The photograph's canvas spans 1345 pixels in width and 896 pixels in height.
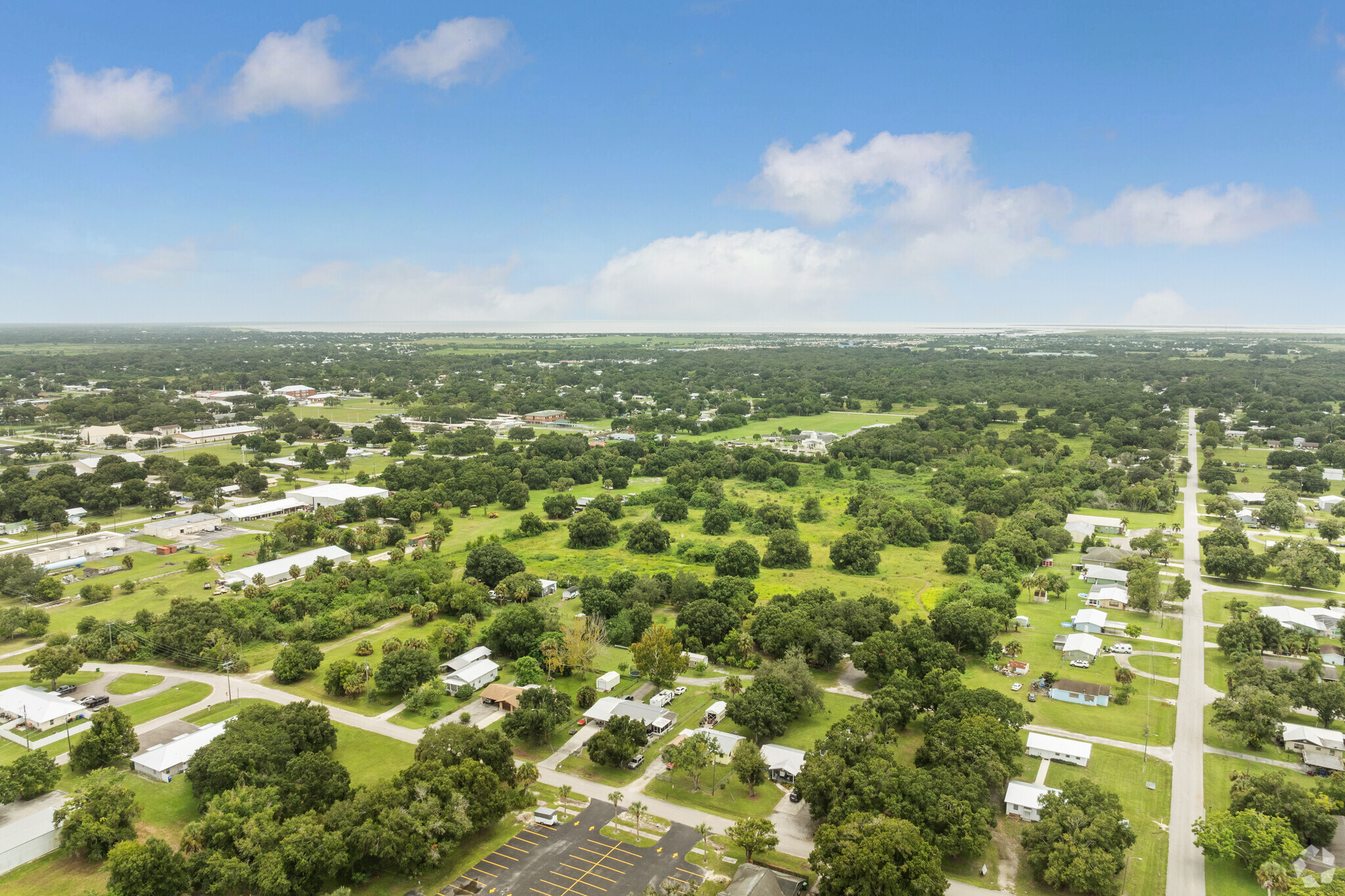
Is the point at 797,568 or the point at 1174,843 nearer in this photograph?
the point at 1174,843

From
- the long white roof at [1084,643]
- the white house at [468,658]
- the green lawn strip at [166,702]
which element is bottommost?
the green lawn strip at [166,702]

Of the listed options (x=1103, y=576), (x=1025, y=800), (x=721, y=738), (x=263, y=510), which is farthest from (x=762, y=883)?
(x=263, y=510)

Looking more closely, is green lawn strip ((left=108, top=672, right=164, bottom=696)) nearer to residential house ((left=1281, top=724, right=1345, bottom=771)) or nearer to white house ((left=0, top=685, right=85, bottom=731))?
white house ((left=0, top=685, right=85, bottom=731))

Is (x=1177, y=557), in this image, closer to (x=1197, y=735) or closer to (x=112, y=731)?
(x=1197, y=735)

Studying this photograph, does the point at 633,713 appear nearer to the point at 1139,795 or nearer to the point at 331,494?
the point at 1139,795

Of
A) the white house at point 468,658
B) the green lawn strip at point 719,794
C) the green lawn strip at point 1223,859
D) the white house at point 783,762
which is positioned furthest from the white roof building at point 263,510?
the green lawn strip at point 1223,859

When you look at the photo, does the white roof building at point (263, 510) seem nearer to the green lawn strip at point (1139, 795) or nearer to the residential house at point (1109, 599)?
the green lawn strip at point (1139, 795)

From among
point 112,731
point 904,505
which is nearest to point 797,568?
point 904,505
